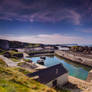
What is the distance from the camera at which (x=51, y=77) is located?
15336mm

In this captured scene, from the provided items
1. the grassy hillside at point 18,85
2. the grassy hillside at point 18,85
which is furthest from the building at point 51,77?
the grassy hillside at point 18,85

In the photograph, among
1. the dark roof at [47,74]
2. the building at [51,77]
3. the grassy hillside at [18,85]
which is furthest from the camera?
the building at [51,77]

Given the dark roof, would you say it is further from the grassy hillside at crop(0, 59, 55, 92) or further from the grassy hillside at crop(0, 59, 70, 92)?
the grassy hillside at crop(0, 59, 55, 92)

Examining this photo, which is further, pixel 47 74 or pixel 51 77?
pixel 47 74

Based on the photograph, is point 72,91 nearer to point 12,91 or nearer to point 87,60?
point 12,91

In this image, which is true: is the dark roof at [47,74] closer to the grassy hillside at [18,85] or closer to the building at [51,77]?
the building at [51,77]

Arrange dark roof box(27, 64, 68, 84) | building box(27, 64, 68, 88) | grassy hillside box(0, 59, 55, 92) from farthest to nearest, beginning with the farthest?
building box(27, 64, 68, 88) → dark roof box(27, 64, 68, 84) → grassy hillside box(0, 59, 55, 92)

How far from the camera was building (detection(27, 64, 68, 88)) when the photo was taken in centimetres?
1410

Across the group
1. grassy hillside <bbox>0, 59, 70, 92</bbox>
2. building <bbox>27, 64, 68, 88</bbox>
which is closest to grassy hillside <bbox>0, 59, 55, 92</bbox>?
grassy hillside <bbox>0, 59, 70, 92</bbox>

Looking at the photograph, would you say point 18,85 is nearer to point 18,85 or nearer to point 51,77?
point 18,85

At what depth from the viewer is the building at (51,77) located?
14.1 m

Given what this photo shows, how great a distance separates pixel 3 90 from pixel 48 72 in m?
11.7

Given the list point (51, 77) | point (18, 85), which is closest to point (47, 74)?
point (51, 77)

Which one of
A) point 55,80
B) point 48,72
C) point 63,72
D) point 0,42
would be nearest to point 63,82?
point 63,72
